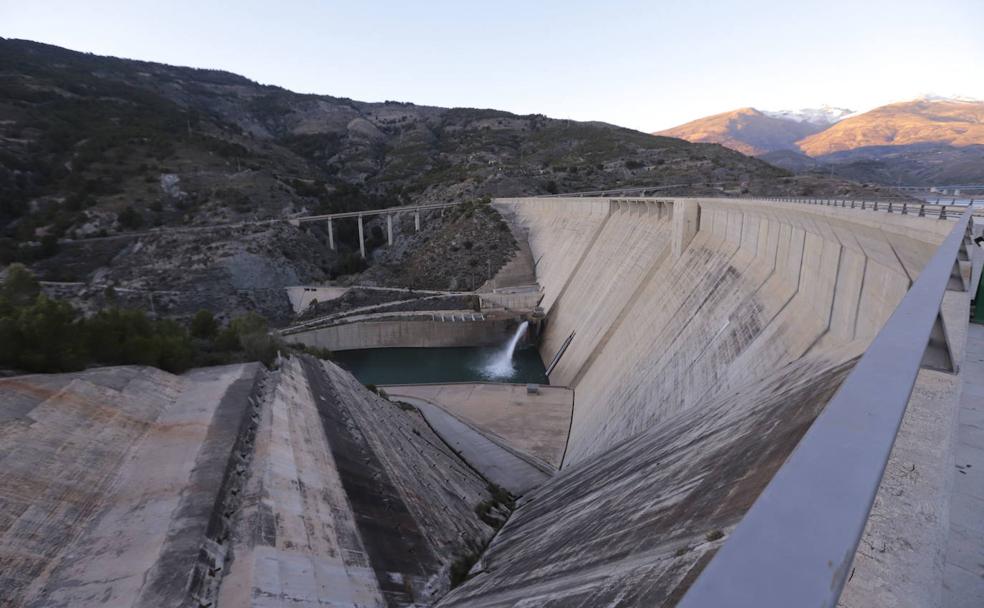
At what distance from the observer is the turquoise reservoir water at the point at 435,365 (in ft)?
120

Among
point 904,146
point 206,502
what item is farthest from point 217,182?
→ point 904,146

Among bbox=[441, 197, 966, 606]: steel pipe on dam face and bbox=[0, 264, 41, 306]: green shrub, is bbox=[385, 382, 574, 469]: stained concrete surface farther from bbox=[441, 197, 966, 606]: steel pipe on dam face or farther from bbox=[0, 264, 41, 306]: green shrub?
bbox=[0, 264, 41, 306]: green shrub

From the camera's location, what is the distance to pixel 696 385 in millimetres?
16641

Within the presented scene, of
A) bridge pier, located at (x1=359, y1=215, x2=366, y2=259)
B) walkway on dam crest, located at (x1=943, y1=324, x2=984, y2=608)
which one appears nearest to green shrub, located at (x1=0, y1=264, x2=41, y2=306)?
walkway on dam crest, located at (x1=943, y1=324, x2=984, y2=608)

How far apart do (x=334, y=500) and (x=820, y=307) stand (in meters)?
11.9

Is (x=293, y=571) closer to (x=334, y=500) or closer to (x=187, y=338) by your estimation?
(x=334, y=500)

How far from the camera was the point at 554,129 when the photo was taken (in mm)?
111688

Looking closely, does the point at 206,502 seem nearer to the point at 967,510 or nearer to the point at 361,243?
the point at 967,510

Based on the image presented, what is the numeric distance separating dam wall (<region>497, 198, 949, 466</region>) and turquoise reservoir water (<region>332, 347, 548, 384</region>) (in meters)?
2.28

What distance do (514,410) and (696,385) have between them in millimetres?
12002

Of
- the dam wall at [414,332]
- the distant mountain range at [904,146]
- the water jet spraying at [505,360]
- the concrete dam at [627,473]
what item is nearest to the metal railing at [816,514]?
the concrete dam at [627,473]

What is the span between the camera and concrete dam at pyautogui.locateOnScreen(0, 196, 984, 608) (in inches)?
71.3

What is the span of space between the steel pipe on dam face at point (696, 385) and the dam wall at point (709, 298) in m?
0.07

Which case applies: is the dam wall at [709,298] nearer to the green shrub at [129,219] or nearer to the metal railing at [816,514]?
the metal railing at [816,514]
